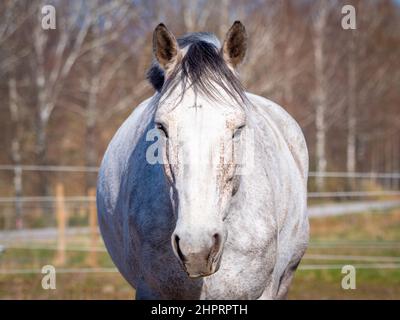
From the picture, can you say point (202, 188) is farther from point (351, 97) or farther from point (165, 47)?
→ point (351, 97)

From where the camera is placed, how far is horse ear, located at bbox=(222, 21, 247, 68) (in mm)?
2691

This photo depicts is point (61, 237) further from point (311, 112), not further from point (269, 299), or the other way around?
point (311, 112)

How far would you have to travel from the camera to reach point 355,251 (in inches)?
397

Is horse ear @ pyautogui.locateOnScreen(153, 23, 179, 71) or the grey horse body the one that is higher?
horse ear @ pyautogui.locateOnScreen(153, 23, 179, 71)

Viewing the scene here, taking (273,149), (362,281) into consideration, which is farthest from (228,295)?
(362,281)

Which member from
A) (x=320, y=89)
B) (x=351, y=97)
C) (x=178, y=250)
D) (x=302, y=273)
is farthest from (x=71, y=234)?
(x=351, y=97)

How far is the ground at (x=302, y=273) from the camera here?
702 cm

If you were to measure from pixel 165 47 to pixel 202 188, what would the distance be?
0.70 metres

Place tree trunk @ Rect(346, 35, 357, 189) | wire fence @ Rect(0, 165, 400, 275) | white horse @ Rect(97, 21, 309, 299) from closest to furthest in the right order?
white horse @ Rect(97, 21, 309, 299)
wire fence @ Rect(0, 165, 400, 275)
tree trunk @ Rect(346, 35, 357, 189)

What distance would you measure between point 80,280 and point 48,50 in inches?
366

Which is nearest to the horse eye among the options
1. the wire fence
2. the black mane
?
the black mane

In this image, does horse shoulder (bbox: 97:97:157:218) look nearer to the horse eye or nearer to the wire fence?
the horse eye

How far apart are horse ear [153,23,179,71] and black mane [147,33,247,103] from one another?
0.19 ft

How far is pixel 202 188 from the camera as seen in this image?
2359 mm
